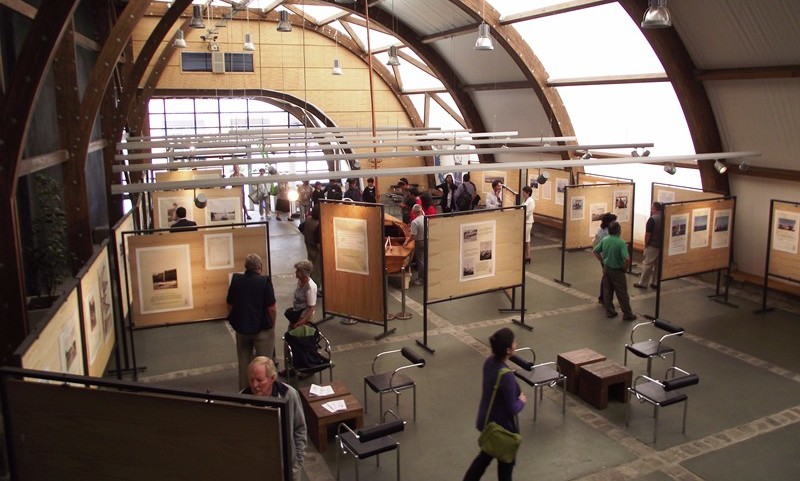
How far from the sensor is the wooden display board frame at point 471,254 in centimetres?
819

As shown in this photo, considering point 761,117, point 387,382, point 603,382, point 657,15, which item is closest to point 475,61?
point 761,117

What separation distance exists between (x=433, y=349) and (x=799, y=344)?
5076 mm

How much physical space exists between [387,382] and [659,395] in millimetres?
2649

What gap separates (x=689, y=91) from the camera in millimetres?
10922

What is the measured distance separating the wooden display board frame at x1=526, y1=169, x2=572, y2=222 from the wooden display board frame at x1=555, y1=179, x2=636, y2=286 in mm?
2495

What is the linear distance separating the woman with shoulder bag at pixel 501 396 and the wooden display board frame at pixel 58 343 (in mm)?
3052

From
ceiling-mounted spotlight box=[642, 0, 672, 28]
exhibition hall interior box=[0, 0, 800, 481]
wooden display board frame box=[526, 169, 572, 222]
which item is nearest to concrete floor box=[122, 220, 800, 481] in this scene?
exhibition hall interior box=[0, 0, 800, 481]

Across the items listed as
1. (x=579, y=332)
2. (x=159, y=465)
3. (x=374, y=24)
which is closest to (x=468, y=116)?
(x=374, y=24)

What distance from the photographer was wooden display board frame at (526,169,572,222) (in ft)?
49.6

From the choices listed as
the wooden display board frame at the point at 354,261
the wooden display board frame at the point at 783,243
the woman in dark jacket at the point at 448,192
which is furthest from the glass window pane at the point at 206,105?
the wooden display board frame at the point at 783,243

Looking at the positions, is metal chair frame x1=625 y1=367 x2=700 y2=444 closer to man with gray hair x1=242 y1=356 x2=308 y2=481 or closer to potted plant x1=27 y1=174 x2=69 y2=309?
man with gray hair x1=242 y1=356 x2=308 y2=481

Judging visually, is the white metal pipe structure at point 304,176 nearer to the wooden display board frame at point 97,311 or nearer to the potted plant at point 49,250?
the wooden display board frame at point 97,311

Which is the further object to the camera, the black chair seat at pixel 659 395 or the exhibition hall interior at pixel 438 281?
the black chair seat at pixel 659 395

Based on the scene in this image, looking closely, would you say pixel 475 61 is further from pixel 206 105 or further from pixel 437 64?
pixel 206 105
